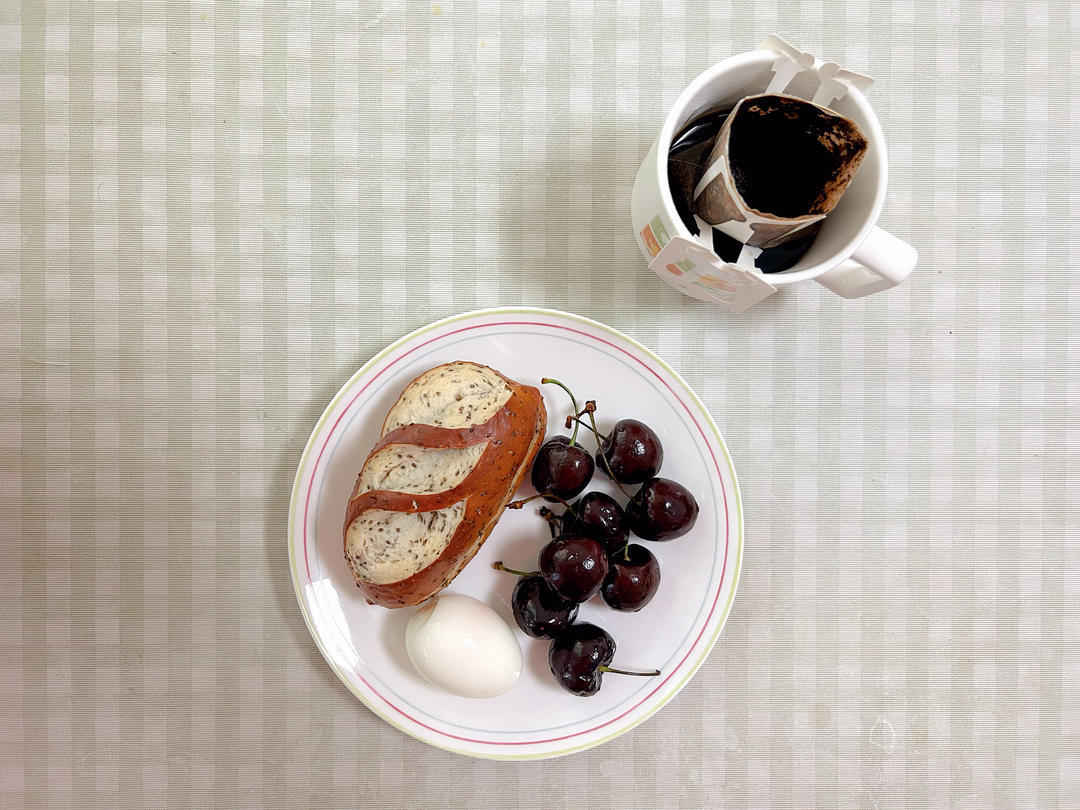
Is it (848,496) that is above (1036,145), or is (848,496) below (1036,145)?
below

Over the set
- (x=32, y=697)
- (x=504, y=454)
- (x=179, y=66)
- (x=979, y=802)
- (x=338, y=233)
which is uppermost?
(x=179, y=66)

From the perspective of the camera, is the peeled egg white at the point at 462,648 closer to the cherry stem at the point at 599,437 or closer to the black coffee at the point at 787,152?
the cherry stem at the point at 599,437

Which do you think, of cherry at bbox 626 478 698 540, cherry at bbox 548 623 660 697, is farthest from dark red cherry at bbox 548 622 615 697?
cherry at bbox 626 478 698 540

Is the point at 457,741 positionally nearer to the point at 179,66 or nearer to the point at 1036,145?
the point at 179,66

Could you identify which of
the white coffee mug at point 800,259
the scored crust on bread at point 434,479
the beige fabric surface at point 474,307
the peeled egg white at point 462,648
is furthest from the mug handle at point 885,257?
the peeled egg white at point 462,648

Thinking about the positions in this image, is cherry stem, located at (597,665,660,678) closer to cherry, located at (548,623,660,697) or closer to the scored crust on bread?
cherry, located at (548,623,660,697)

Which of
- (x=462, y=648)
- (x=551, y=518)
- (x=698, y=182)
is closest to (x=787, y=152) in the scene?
(x=698, y=182)

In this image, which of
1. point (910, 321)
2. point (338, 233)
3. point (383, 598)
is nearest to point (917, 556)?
point (910, 321)
